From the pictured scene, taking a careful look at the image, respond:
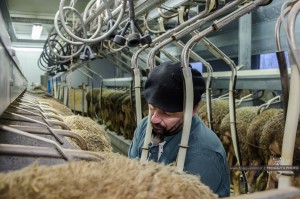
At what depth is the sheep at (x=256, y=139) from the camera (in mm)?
2713

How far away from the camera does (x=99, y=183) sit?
54 centimetres

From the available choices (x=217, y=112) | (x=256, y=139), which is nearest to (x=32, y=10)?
(x=217, y=112)

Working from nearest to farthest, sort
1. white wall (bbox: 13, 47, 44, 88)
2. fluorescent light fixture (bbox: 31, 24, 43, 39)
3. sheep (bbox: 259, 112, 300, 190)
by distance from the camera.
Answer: sheep (bbox: 259, 112, 300, 190) < fluorescent light fixture (bbox: 31, 24, 43, 39) < white wall (bbox: 13, 47, 44, 88)

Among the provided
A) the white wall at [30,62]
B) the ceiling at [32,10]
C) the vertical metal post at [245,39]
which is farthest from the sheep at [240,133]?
the white wall at [30,62]

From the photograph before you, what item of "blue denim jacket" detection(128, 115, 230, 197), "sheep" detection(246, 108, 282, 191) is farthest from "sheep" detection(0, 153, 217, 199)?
"sheep" detection(246, 108, 282, 191)

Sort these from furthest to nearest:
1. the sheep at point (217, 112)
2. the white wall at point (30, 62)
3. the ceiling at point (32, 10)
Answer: the white wall at point (30, 62) → the ceiling at point (32, 10) → the sheep at point (217, 112)

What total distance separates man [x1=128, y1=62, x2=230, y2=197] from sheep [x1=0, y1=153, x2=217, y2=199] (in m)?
1.03

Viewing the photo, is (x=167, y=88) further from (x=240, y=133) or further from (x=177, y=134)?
(x=240, y=133)

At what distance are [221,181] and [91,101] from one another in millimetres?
6799

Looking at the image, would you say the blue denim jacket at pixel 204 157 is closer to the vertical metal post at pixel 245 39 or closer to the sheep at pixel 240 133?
the sheep at pixel 240 133

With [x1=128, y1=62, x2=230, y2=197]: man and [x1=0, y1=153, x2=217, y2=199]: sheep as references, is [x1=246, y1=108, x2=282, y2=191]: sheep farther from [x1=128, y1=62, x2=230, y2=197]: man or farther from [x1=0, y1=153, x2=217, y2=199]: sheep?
[x1=0, y1=153, x2=217, y2=199]: sheep

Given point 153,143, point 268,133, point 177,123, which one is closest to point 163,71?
point 177,123

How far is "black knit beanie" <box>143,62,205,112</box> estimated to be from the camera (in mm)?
1724

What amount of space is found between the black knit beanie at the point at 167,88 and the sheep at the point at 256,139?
3.67 feet
